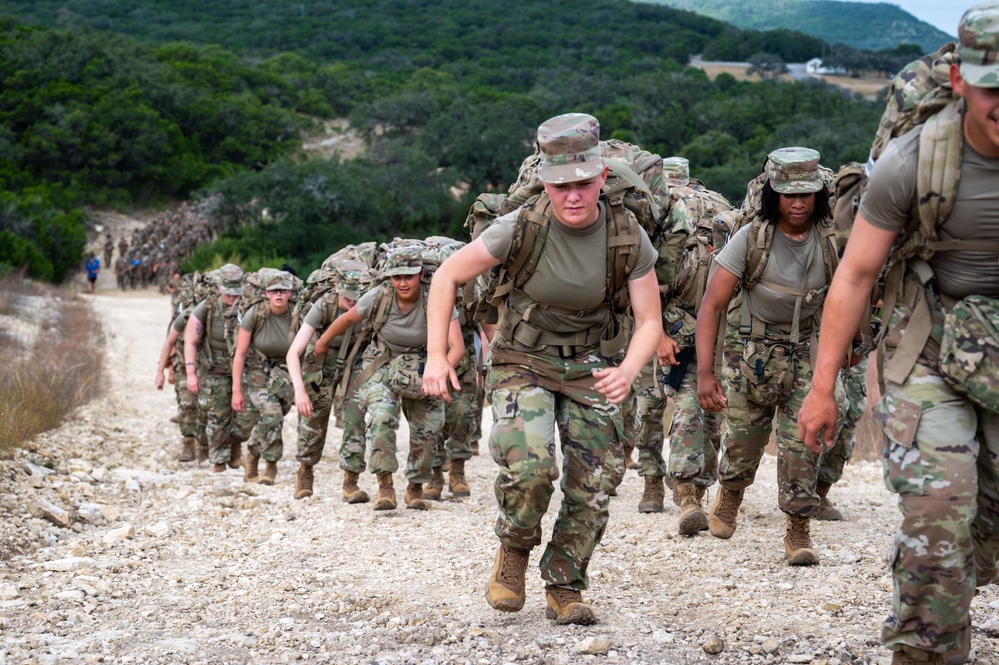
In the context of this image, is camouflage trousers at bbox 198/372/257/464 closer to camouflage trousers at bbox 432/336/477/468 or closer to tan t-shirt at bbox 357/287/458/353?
camouflage trousers at bbox 432/336/477/468

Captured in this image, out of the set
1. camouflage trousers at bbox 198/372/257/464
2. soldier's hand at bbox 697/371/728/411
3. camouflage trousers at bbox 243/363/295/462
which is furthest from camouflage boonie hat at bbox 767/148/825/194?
camouflage trousers at bbox 198/372/257/464

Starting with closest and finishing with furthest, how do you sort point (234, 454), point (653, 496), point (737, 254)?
point (737, 254)
point (653, 496)
point (234, 454)

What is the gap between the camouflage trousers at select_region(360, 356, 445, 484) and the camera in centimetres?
882

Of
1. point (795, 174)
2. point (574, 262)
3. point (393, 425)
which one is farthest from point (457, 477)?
point (574, 262)

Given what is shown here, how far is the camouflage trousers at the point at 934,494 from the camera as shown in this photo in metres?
3.73

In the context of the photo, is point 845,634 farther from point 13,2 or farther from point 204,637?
point 13,2

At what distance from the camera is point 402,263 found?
8602 millimetres

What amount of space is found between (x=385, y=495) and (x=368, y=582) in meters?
2.43

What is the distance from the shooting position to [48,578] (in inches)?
270

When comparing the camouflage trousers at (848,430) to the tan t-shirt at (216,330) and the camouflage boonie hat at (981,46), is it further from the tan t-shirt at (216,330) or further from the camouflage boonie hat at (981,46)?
the tan t-shirt at (216,330)

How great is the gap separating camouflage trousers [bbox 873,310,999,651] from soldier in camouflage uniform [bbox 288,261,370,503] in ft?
18.8

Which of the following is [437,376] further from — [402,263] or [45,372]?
[45,372]

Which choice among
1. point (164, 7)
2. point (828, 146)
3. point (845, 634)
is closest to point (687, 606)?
point (845, 634)

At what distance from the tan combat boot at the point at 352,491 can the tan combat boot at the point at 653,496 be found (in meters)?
2.34
